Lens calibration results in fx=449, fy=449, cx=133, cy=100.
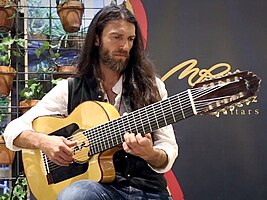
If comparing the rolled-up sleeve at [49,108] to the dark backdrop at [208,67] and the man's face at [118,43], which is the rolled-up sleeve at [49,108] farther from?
the dark backdrop at [208,67]

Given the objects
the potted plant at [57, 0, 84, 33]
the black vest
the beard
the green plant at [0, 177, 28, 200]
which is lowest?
the green plant at [0, 177, 28, 200]

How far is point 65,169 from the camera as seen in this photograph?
58.9 inches

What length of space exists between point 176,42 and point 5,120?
3.44ft

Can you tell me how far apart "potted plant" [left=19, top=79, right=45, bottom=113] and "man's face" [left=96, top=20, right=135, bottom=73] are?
35.1 inches

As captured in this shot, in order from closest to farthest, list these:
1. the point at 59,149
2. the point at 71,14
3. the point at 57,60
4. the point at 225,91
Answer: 1. the point at 225,91
2. the point at 59,149
3. the point at 71,14
4. the point at 57,60

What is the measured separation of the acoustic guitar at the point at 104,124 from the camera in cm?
126

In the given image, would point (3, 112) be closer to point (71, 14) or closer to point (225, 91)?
point (71, 14)

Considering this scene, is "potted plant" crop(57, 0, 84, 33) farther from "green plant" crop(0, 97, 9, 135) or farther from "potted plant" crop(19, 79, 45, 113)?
"green plant" crop(0, 97, 9, 135)

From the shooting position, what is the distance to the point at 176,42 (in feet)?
7.74

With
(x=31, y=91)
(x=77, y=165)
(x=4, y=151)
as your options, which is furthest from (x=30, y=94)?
(x=77, y=165)

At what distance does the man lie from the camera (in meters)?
1.41

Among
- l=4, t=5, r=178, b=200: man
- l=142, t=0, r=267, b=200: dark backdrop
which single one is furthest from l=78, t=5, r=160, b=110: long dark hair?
l=142, t=0, r=267, b=200: dark backdrop

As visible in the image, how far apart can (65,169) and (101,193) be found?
202 millimetres

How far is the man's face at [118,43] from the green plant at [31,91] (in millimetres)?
893
